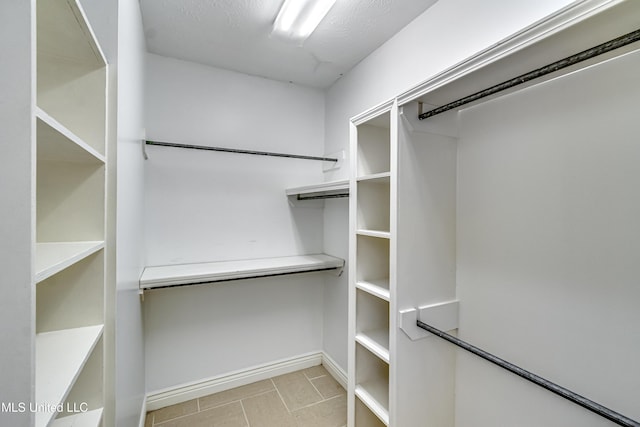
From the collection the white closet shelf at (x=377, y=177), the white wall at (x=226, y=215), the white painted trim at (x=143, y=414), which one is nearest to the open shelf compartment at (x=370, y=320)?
the white closet shelf at (x=377, y=177)

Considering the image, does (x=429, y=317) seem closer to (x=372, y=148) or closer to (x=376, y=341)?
(x=376, y=341)

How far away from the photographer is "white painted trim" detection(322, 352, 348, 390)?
208cm

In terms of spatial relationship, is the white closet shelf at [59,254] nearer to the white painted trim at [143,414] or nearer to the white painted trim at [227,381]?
the white painted trim at [143,414]

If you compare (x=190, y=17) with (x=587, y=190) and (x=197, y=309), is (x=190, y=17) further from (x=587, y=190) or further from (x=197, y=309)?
(x=587, y=190)

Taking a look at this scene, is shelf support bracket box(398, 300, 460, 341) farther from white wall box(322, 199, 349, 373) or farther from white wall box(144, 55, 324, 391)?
white wall box(144, 55, 324, 391)

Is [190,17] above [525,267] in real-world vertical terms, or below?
above

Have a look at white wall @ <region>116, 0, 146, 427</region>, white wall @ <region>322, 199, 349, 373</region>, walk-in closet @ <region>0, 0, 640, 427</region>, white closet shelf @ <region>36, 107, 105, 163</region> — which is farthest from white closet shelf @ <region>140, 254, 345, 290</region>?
white closet shelf @ <region>36, 107, 105, 163</region>

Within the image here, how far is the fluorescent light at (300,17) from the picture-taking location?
4.58 ft

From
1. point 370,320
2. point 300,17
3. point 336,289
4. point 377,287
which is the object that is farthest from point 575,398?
point 300,17

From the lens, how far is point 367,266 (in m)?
1.54

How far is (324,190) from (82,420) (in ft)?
4.86

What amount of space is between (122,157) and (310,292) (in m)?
1.79

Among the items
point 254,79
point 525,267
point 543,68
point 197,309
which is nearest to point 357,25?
point 254,79

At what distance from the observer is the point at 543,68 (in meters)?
0.86
